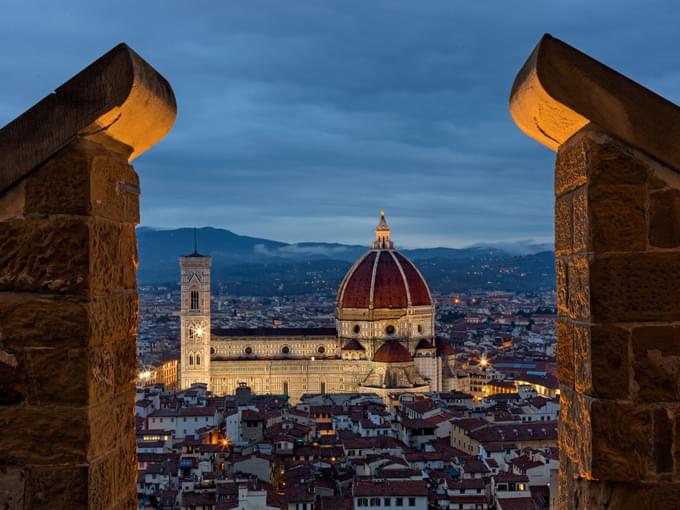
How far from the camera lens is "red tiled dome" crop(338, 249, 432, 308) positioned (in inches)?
1763

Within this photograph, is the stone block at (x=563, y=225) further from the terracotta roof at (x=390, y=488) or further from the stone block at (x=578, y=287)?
the terracotta roof at (x=390, y=488)

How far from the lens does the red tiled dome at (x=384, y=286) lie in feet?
147

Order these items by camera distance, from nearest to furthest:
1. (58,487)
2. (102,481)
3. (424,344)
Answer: (58,487) < (102,481) < (424,344)

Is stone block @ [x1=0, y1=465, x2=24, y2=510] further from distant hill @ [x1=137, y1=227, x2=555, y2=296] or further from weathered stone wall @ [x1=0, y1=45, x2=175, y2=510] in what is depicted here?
distant hill @ [x1=137, y1=227, x2=555, y2=296]

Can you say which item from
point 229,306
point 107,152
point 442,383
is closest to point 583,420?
point 107,152

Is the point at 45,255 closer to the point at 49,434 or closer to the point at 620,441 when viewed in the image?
the point at 49,434

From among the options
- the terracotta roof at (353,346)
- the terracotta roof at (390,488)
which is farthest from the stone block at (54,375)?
the terracotta roof at (353,346)

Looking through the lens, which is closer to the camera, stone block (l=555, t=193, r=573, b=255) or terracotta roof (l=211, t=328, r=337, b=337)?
stone block (l=555, t=193, r=573, b=255)

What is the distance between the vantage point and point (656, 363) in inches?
107

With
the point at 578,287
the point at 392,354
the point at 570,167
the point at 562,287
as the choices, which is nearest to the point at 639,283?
the point at 578,287

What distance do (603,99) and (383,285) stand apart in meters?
42.6

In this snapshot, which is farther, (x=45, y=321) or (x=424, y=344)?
(x=424, y=344)

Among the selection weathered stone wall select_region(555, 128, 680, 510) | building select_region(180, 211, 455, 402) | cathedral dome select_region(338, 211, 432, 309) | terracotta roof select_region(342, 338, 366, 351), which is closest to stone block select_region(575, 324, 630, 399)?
weathered stone wall select_region(555, 128, 680, 510)

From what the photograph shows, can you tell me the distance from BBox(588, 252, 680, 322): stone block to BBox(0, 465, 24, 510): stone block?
1.88 m
